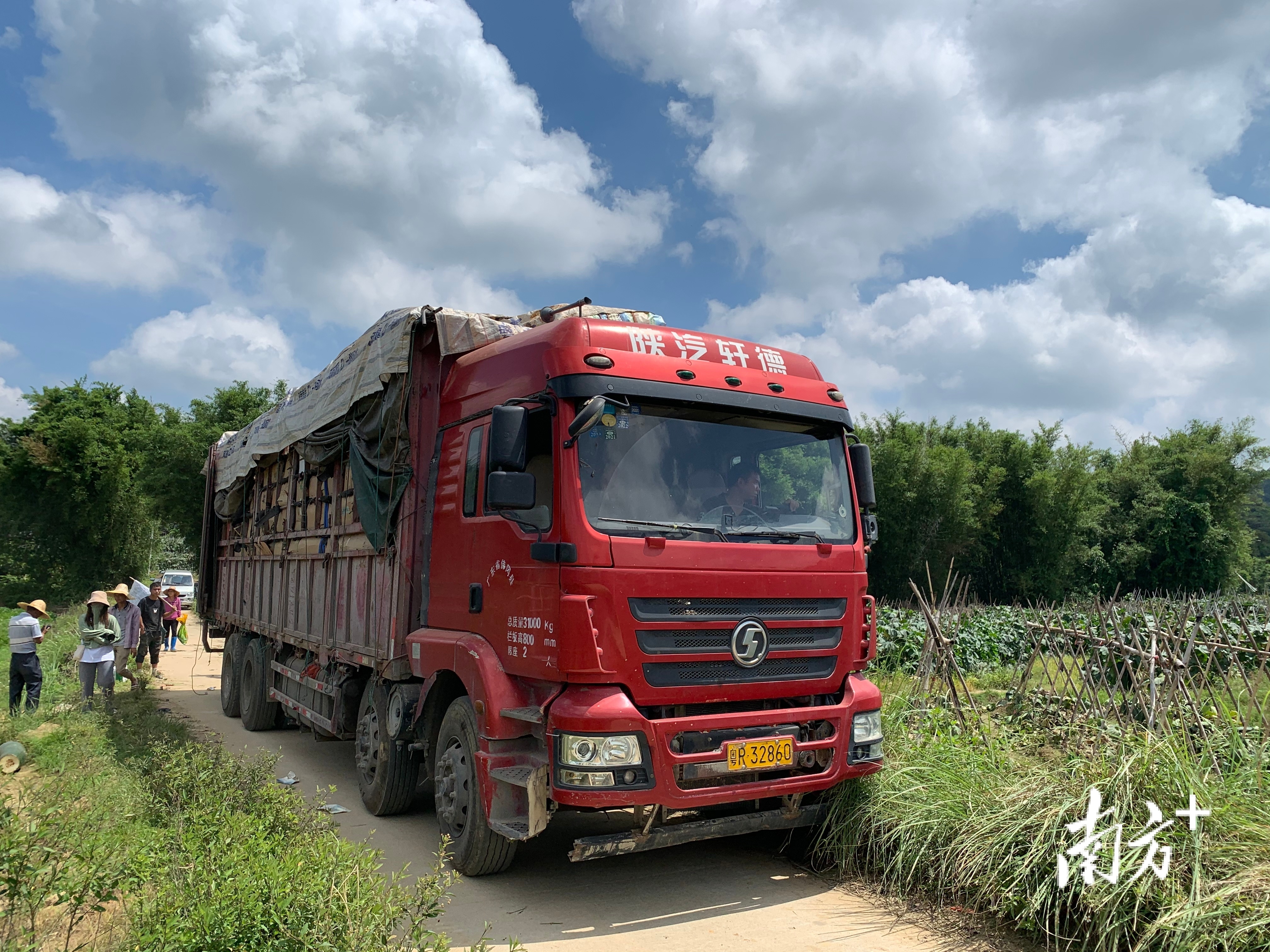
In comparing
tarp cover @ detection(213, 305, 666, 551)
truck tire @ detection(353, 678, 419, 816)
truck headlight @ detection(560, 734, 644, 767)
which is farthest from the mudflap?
tarp cover @ detection(213, 305, 666, 551)

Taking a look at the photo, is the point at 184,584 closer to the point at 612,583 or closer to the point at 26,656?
the point at 26,656

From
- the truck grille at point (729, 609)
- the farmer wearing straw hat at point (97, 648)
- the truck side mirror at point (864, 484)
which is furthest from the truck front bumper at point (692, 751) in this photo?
the farmer wearing straw hat at point (97, 648)

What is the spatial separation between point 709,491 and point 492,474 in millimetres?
1233

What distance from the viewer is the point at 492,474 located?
4840 mm

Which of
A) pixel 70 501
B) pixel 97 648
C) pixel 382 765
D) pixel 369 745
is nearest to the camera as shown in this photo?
pixel 382 765

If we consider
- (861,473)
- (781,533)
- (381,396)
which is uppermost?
(381,396)

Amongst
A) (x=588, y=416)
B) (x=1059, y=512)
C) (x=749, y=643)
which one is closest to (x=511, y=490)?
(x=588, y=416)

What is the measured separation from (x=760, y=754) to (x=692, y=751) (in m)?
0.40

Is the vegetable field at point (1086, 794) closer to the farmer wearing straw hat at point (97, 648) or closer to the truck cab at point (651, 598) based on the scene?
the truck cab at point (651, 598)

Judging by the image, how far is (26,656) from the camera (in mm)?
10141

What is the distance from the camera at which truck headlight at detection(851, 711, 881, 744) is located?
536 centimetres

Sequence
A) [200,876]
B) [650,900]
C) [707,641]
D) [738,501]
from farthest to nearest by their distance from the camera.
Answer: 1. [738,501]
2. [650,900]
3. [707,641]
4. [200,876]

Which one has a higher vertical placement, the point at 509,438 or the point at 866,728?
the point at 509,438

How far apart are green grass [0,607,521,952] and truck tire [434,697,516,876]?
0.82 feet
